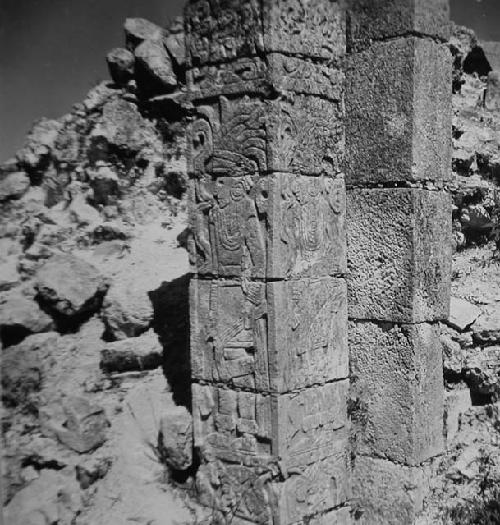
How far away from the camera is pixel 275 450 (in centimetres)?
477

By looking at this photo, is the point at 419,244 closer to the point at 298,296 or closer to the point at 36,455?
the point at 298,296

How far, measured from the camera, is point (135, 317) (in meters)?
6.31

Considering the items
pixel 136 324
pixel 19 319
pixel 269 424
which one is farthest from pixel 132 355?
pixel 269 424

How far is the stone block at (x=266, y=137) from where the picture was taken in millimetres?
4703

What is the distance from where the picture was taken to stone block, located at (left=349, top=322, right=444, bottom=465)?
521 centimetres

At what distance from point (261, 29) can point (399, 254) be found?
1.92 metres

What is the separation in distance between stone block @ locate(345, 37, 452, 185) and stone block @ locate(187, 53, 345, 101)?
0.90ft

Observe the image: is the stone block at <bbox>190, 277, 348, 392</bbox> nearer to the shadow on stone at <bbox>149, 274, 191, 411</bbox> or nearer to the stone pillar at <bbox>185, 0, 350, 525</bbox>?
the stone pillar at <bbox>185, 0, 350, 525</bbox>

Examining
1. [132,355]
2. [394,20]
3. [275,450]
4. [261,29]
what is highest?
[394,20]

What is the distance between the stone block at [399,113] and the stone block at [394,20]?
80 millimetres

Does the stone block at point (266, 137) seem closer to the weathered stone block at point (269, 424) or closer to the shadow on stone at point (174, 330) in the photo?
the weathered stone block at point (269, 424)

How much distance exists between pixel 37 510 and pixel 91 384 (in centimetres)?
131

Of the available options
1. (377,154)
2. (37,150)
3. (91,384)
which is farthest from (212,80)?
(37,150)

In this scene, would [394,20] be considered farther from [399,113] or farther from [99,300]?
[99,300]
